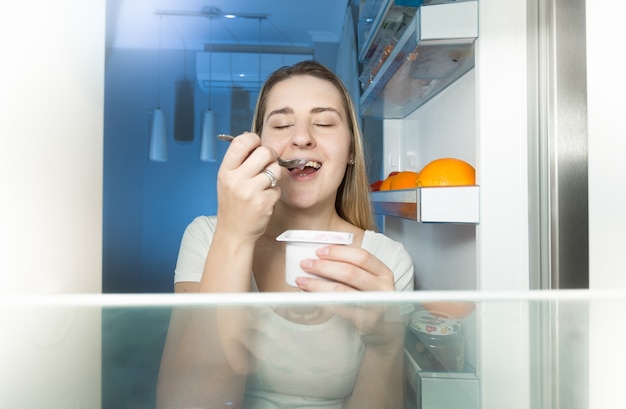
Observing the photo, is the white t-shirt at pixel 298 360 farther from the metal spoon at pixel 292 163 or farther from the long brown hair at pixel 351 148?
the long brown hair at pixel 351 148

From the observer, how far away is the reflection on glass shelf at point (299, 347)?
27 cm

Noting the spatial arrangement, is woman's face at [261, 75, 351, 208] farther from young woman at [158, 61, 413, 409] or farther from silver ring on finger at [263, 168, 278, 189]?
silver ring on finger at [263, 168, 278, 189]

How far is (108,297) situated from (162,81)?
9.37ft

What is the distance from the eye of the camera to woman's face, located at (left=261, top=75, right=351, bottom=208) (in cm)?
101

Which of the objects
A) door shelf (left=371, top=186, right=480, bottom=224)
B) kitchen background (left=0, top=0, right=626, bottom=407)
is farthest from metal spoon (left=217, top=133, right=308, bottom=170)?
kitchen background (left=0, top=0, right=626, bottom=407)

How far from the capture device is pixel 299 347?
295mm

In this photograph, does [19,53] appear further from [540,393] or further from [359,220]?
[359,220]

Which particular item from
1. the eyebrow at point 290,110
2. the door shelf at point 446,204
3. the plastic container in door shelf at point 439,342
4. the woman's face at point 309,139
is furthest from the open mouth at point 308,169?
the plastic container in door shelf at point 439,342

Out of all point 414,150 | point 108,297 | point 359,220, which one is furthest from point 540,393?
point 414,150

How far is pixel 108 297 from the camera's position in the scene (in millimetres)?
251

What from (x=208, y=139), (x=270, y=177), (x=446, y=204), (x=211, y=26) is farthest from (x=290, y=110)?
(x=211, y=26)

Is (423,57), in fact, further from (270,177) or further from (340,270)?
(340,270)

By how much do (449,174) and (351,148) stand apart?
0.35 m

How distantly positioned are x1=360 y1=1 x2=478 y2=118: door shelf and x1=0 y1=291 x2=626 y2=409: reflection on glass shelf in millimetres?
666
